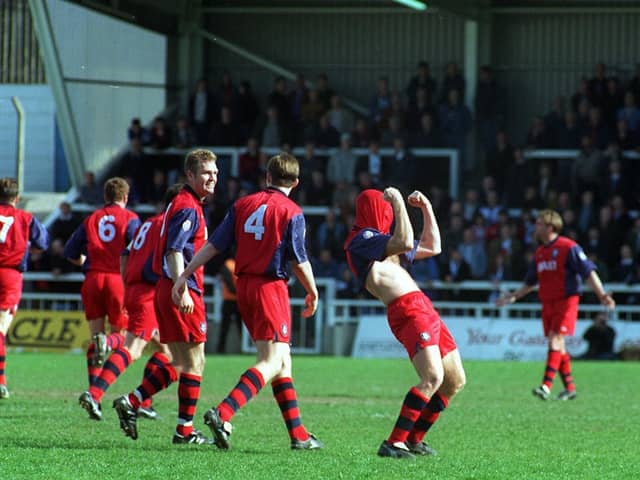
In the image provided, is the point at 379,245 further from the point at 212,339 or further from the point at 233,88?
the point at 233,88

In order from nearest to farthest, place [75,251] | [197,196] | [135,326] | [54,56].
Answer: [197,196] → [135,326] → [75,251] → [54,56]

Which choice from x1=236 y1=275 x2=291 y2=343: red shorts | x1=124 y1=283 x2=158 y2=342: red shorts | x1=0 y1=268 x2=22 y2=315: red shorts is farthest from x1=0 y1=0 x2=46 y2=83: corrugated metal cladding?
x1=236 y1=275 x2=291 y2=343: red shorts

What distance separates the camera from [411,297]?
9344 mm

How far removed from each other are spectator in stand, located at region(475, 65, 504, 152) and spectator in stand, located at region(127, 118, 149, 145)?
7.45 meters

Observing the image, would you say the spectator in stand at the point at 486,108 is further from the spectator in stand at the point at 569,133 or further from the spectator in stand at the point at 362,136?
the spectator in stand at the point at 362,136

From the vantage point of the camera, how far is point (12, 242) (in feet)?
44.9

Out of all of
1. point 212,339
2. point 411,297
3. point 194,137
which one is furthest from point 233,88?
point 411,297

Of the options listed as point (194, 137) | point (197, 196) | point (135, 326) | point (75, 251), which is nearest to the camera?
point (197, 196)

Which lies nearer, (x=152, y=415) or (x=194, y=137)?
(x=152, y=415)

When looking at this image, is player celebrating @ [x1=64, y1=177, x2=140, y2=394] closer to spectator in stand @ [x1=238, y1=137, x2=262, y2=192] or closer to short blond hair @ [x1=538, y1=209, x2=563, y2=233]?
short blond hair @ [x1=538, y1=209, x2=563, y2=233]

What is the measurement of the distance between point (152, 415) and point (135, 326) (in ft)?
3.00

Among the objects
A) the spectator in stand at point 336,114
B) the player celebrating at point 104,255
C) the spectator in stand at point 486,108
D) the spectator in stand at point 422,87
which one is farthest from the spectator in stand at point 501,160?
the player celebrating at point 104,255

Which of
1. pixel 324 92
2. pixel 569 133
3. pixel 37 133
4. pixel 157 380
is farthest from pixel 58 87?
pixel 157 380

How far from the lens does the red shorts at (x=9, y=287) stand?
44.9ft
